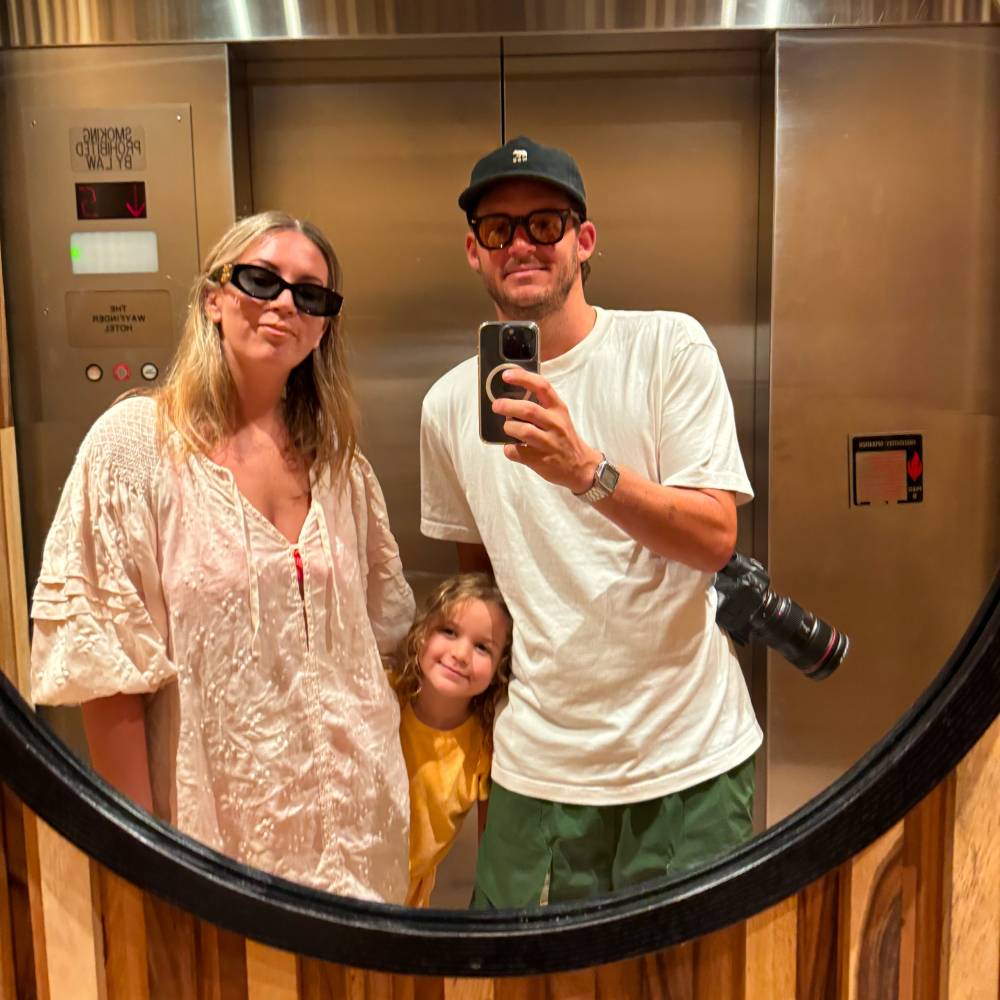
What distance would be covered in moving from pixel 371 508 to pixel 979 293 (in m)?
0.56

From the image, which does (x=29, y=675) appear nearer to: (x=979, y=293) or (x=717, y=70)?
(x=717, y=70)

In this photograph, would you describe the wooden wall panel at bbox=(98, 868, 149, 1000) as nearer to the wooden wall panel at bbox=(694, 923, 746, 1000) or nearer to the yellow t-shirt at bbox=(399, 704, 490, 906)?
the yellow t-shirt at bbox=(399, 704, 490, 906)

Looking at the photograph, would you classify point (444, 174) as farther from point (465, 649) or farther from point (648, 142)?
point (465, 649)

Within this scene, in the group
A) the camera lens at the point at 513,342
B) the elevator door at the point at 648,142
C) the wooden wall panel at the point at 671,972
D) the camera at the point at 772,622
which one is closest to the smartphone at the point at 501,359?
the camera lens at the point at 513,342

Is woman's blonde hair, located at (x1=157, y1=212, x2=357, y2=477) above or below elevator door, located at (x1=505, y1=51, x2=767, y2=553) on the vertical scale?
below

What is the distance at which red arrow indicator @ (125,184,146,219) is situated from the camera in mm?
661

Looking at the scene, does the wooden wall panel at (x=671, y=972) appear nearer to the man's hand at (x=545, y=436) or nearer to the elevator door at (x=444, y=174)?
the elevator door at (x=444, y=174)

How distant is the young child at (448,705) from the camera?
686 millimetres

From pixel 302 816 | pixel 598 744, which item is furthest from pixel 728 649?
pixel 302 816

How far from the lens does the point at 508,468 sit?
65cm

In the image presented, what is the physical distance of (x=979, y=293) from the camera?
2.38ft

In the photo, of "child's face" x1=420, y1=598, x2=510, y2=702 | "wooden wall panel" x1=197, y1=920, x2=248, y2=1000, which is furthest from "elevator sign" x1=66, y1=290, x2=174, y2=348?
"wooden wall panel" x1=197, y1=920, x2=248, y2=1000

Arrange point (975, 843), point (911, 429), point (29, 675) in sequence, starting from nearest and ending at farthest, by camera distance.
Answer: point (975, 843)
point (29, 675)
point (911, 429)

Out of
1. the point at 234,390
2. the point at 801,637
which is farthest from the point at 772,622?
the point at 234,390
